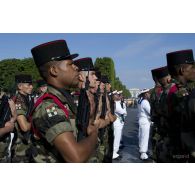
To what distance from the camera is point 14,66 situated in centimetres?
4053

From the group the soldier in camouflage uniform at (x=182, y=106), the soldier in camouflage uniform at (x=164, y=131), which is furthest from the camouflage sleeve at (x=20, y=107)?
the soldier in camouflage uniform at (x=182, y=106)

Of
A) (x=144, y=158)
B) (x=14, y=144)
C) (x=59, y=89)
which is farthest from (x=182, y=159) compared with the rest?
(x=144, y=158)

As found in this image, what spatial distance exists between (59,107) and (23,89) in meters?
4.23

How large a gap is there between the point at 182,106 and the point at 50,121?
1553mm

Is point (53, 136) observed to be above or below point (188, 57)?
below

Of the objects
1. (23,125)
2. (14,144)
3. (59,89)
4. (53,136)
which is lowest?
(14,144)

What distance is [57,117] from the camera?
2.27 meters

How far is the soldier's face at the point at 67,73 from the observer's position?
2662 millimetres

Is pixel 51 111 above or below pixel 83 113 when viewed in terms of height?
above

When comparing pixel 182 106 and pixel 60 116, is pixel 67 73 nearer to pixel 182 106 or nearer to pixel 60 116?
pixel 60 116

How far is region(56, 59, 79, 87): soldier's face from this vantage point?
2.66m

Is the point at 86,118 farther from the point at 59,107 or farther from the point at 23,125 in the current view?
the point at 23,125

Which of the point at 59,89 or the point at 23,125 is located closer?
the point at 59,89

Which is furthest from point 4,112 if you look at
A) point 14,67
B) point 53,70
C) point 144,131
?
point 14,67
